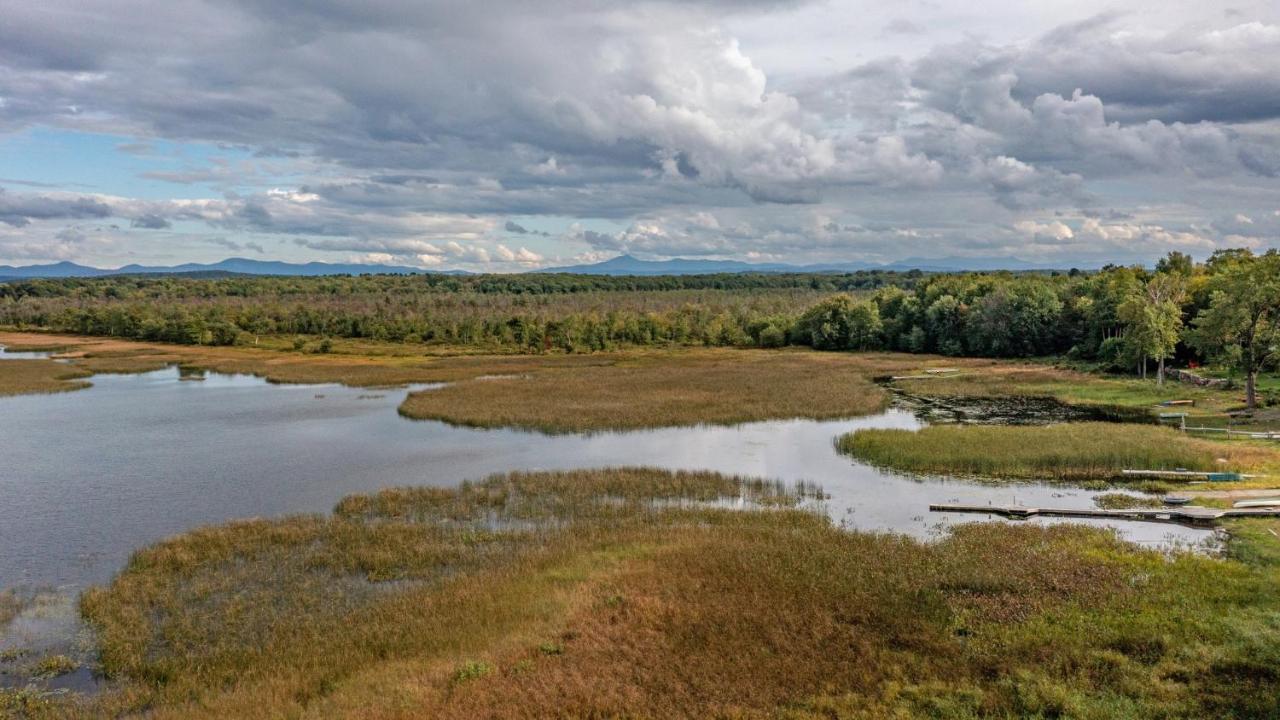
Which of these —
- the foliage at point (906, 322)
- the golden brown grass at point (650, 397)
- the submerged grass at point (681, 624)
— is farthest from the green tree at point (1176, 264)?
the submerged grass at point (681, 624)

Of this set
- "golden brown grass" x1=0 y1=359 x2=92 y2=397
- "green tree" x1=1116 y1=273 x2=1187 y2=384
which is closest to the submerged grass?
"green tree" x1=1116 y1=273 x2=1187 y2=384

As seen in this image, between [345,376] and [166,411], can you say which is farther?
[345,376]

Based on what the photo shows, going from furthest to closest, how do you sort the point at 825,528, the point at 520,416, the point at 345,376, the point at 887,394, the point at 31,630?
1. the point at 345,376
2. the point at 887,394
3. the point at 520,416
4. the point at 825,528
5. the point at 31,630

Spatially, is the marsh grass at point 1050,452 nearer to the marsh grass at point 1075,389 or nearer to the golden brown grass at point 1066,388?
the marsh grass at point 1075,389

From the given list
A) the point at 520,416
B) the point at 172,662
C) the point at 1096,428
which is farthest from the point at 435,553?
the point at 1096,428

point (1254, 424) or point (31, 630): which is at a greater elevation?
point (1254, 424)

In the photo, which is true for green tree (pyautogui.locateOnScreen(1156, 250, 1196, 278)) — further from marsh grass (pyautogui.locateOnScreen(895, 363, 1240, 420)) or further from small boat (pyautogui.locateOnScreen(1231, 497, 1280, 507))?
small boat (pyautogui.locateOnScreen(1231, 497, 1280, 507))

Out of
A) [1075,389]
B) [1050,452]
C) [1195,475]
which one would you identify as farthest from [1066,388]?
[1195,475]

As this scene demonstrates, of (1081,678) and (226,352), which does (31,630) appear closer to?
(1081,678)
